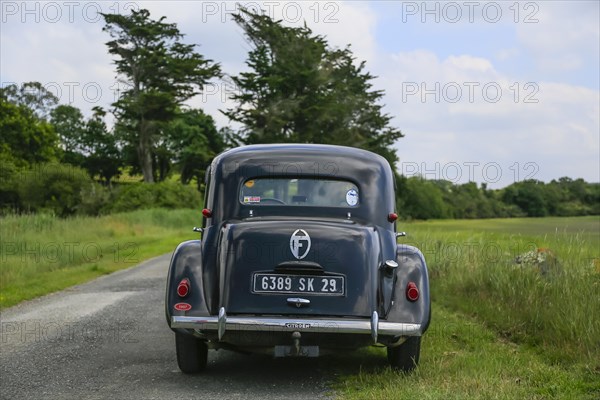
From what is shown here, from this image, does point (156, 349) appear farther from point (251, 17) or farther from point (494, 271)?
point (251, 17)

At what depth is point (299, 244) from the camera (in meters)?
7.16

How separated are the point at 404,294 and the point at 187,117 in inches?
2998

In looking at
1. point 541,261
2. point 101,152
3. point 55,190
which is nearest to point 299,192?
point 541,261

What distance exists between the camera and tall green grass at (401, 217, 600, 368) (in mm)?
8375

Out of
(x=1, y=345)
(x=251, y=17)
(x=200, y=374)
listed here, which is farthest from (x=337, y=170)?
(x=251, y=17)

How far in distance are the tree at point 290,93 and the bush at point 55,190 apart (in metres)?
15.1

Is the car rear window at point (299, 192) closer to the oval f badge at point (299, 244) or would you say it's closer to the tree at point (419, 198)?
the oval f badge at point (299, 244)

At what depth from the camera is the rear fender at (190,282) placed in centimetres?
721

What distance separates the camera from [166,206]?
64.5 metres

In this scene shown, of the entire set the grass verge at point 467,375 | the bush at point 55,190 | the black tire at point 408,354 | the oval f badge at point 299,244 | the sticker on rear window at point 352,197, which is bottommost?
the grass verge at point 467,375

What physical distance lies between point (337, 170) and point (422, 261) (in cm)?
125

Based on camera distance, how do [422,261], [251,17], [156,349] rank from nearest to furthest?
1. [422,261]
2. [156,349]
3. [251,17]

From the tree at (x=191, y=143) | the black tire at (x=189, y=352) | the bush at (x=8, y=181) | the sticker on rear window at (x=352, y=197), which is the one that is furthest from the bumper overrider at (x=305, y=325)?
the tree at (x=191, y=143)

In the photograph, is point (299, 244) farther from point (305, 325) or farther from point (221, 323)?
point (221, 323)
